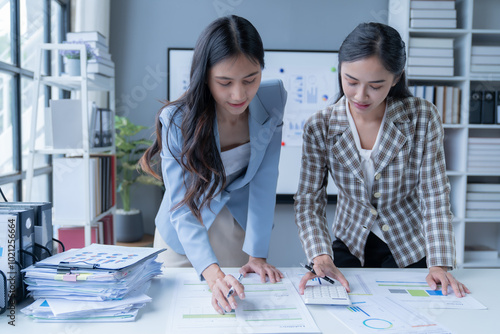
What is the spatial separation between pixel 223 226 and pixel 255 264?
Result: 219 millimetres

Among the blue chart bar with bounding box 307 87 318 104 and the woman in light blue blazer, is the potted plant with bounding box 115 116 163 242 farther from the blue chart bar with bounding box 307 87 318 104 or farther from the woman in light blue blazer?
the woman in light blue blazer

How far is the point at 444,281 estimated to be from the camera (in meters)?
1.12

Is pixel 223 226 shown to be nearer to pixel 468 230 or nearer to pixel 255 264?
pixel 255 264

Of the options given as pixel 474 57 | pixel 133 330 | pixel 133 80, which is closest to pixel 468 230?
pixel 474 57

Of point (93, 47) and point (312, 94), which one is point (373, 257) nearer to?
point (93, 47)

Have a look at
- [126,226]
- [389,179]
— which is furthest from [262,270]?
[126,226]

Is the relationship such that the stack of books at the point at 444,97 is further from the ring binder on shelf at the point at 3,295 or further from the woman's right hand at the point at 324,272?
the ring binder on shelf at the point at 3,295

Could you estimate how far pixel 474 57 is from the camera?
2814 millimetres

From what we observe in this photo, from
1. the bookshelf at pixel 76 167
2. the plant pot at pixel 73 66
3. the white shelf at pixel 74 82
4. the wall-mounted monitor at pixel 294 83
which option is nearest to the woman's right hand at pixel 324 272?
the bookshelf at pixel 76 167

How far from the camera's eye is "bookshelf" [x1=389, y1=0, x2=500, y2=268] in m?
2.80

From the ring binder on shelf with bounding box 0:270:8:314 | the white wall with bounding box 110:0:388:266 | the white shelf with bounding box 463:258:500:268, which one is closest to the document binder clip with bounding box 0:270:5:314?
the ring binder on shelf with bounding box 0:270:8:314

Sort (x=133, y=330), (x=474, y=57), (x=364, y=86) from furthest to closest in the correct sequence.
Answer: (x=474, y=57) < (x=364, y=86) < (x=133, y=330)

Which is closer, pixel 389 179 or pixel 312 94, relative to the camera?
pixel 389 179

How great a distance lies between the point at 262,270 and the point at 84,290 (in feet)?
1.54
